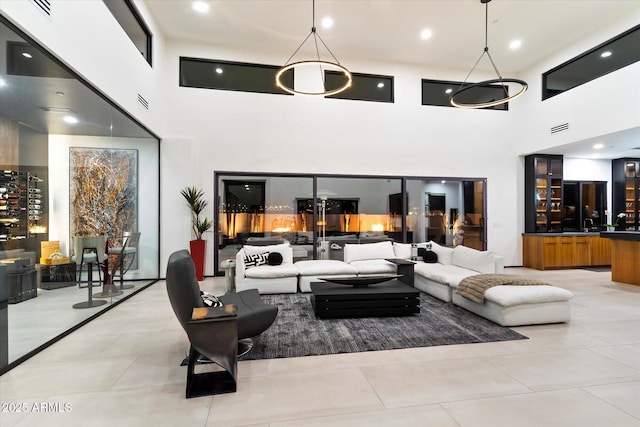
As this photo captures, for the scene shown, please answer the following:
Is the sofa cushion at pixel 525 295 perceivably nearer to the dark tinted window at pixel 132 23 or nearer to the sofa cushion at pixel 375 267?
the sofa cushion at pixel 375 267

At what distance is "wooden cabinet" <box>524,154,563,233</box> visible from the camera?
7715 millimetres

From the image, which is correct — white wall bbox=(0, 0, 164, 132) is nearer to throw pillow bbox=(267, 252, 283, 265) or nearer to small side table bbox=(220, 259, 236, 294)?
small side table bbox=(220, 259, 236, 294)

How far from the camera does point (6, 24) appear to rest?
2488mm

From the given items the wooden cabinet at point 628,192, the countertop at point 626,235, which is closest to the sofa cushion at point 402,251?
the countertop at point 626,235

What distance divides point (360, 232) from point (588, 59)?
244 inches

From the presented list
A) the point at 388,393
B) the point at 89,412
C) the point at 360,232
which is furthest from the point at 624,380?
the point at 360,232

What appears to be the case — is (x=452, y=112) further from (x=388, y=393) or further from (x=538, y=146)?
(x=388, y=393)

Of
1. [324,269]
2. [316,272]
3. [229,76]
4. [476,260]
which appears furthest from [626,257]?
[229,76]

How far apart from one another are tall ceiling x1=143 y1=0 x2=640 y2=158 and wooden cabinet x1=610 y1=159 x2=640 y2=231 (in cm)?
132

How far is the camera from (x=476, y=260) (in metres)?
5.09

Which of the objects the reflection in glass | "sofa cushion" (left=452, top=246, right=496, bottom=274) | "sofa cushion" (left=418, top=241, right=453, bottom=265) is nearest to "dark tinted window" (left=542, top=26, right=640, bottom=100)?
"sofa cushion" (left=452, top=246, right=496, bottom=274)

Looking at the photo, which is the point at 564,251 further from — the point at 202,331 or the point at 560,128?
the point at 202,331

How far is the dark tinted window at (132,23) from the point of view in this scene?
4537 mm

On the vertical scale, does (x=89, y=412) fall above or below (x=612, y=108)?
below
